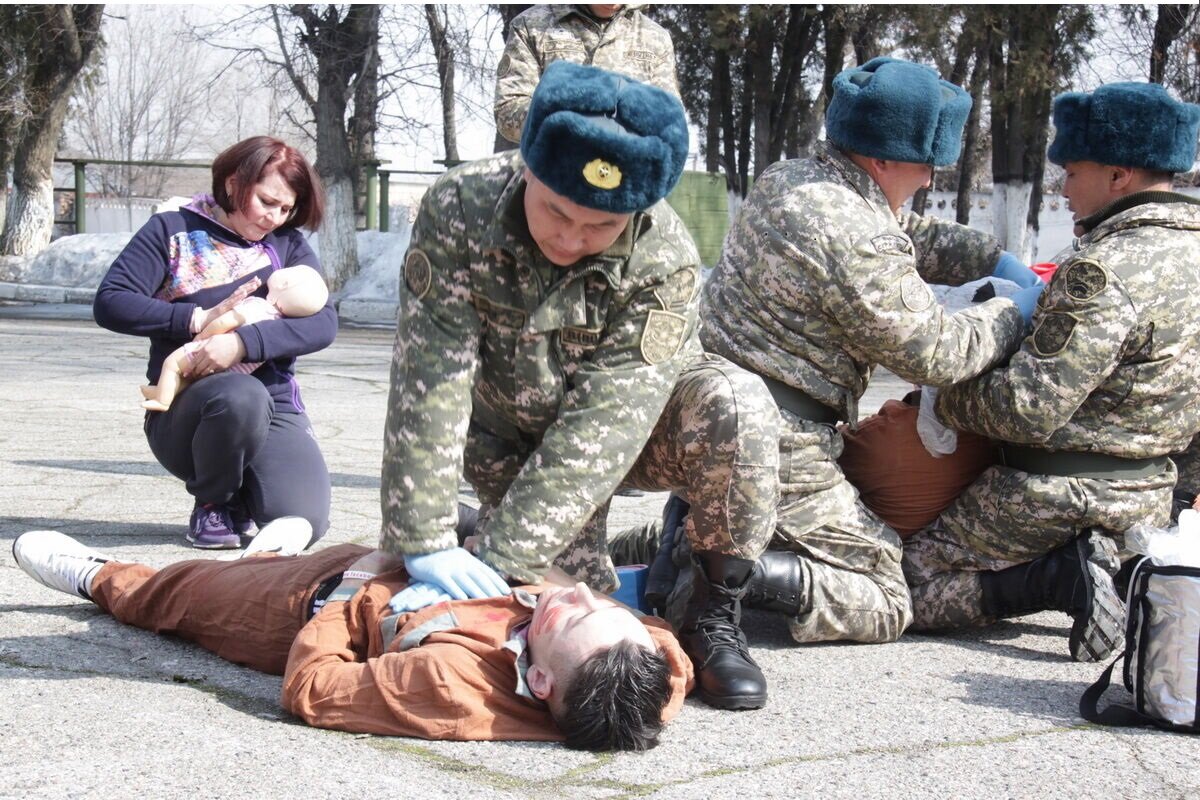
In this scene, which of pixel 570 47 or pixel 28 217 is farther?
pixel 28 217

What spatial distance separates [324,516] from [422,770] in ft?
6.18

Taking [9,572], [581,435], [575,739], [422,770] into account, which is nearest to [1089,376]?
[581,435]

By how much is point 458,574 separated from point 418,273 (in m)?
0.63

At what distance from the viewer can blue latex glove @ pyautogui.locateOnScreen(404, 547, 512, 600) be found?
2.67m

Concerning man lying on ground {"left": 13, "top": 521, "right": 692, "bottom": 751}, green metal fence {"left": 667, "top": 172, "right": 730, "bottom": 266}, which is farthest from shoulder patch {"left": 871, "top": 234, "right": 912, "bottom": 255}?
green metal fence {"left": 667, "top": 172, "right": 730, "bottom": 266}

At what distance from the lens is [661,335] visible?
2842 millimetres

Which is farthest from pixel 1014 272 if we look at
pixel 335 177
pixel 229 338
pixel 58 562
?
pixel 335 177

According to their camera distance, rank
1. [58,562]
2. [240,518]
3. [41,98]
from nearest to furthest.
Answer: [58,562] < [240,518] < [41,98]

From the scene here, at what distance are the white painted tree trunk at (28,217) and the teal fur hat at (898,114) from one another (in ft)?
63.3

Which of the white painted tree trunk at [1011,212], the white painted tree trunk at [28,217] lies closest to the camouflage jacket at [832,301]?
the white painted tree trunk at [1011,212]

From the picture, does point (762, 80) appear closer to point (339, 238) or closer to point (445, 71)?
point (445, 71)

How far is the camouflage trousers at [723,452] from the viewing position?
113 inches

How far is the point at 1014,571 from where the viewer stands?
11.2 ft

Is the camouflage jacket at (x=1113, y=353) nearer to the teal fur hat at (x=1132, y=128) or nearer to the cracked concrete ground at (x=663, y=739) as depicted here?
the teal fur hat at (x=1132, y=128)
